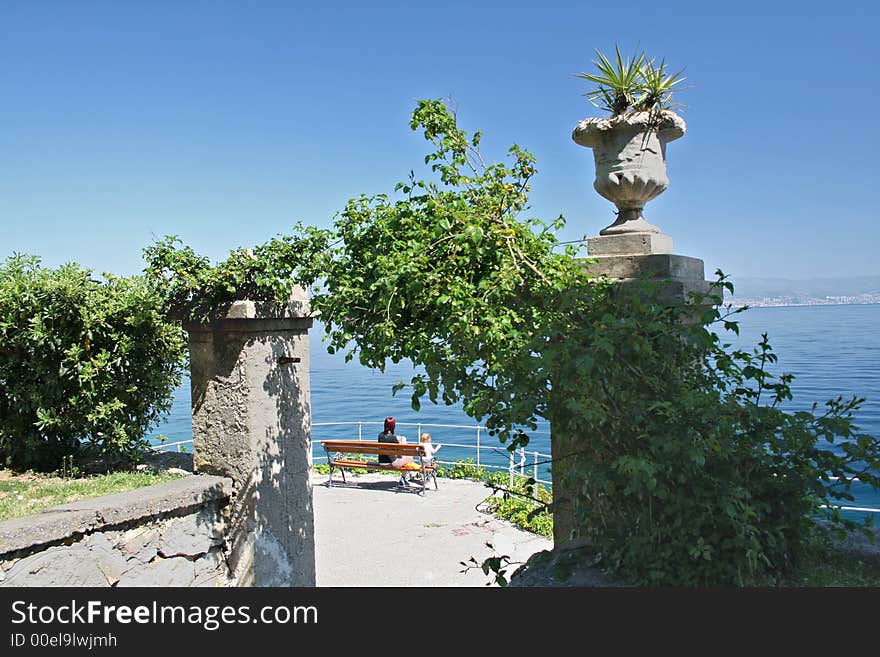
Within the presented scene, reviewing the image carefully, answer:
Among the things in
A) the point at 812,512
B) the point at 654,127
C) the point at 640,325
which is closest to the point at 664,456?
the point at 640,325

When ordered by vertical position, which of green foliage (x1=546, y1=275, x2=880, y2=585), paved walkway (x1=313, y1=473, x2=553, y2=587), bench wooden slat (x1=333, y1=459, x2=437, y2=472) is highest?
green foliage (x1=546, y1=275, x2=880, y2=585)

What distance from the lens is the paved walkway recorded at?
6348 millimetres

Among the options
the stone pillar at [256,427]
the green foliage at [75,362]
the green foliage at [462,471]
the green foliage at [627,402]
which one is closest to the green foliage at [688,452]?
the green foliage at [627,402]

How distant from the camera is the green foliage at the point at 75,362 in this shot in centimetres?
486

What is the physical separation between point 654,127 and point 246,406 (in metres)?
3.22

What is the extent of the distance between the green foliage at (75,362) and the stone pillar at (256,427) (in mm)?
616

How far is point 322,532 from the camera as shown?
25.4 ft

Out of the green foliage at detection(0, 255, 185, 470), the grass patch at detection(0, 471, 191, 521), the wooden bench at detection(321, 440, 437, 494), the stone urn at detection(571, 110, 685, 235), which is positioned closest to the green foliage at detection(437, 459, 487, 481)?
the wooden bench at detection(321, 440, 437, 494)

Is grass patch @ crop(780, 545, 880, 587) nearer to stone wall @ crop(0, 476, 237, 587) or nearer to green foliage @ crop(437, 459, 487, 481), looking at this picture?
stone wall @ crop(0, 476, 237, 587)

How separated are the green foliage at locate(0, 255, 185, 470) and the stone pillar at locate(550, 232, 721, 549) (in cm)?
315

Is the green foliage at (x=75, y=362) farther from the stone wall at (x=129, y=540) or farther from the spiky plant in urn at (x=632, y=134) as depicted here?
the spiky plant in urn at (x=632, y=134)

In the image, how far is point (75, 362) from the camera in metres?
4.89

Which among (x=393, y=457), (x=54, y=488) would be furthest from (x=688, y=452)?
(x=393, y=457)

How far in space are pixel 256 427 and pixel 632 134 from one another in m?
3.18
